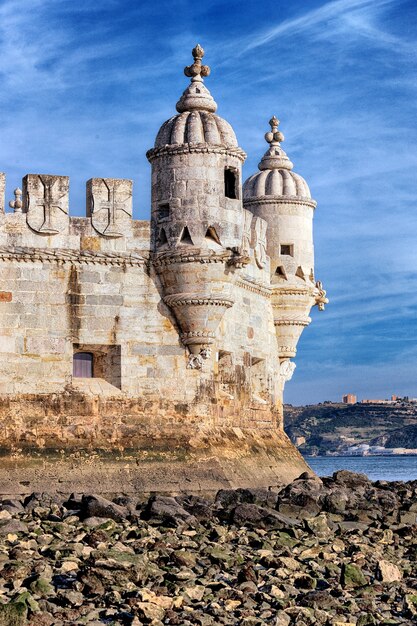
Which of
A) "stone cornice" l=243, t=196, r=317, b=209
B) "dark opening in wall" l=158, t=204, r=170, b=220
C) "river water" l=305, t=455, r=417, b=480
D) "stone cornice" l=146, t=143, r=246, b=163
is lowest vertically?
"river water" l=305, t=455, r=417, b=480

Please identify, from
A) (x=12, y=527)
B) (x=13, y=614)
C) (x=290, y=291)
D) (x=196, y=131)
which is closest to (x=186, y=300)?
(x=196, y=131)

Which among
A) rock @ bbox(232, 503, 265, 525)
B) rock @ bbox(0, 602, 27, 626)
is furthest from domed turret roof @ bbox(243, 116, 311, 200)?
rock @ bbox(0, 602, 27, 626)

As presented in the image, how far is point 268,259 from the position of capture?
30797 mm

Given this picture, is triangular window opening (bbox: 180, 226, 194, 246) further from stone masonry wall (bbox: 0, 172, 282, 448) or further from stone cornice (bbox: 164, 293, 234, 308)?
stone cornice (bbox: 164, 293, 234, 308)

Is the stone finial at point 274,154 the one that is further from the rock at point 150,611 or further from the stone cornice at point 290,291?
the rock at point 150,611

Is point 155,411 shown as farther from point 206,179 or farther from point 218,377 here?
point 206,179

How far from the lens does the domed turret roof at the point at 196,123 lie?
26266mm

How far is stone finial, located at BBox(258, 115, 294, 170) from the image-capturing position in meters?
32.5

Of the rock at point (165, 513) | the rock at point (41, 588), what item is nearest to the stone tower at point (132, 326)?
the rock at point (165, 513)

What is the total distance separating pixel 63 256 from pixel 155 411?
11.8 feet

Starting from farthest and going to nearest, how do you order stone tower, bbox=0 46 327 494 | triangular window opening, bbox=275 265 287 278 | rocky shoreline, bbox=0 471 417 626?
triangular window opening, bbox=275 265 287 278, stone tower, bbox=0 46 327 494, rocky shoreline, bbox=0 471 417 626

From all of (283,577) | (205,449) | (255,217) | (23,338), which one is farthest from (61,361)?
(283,577)

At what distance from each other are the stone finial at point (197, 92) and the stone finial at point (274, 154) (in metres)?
5.24

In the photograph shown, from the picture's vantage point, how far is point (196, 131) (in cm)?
2628
